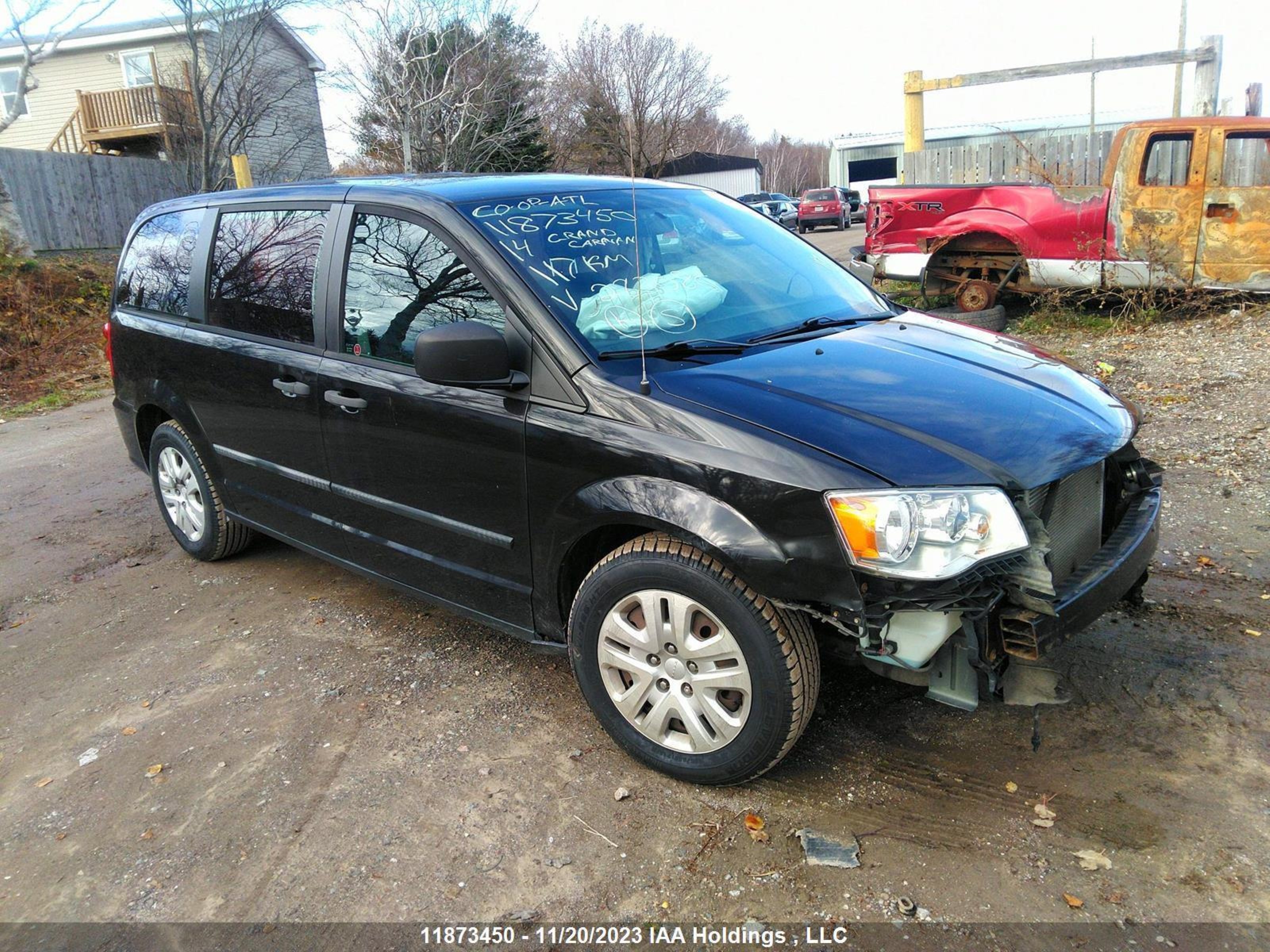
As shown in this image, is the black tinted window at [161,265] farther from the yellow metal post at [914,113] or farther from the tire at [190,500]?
the yellow metal post at [914,113]

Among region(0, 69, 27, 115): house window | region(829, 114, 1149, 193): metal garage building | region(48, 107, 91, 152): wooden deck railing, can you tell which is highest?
region(0, 69, 27, 115): house window

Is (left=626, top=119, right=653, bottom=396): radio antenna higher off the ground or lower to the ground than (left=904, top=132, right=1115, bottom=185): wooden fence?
lower

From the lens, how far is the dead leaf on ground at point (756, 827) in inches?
104

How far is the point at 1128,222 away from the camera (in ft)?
30.5

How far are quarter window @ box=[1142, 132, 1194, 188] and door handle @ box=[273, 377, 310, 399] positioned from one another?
29.4ft

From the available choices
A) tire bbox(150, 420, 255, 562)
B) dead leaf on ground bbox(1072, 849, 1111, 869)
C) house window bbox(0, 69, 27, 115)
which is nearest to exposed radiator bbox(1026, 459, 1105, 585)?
dead leaf on ground bbox(1072, 849, 1111, 869)

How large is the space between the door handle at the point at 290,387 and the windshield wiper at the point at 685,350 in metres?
1.47

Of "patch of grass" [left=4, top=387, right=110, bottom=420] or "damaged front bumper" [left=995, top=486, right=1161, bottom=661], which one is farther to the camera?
"patch of grass" [left=4, top=387, right=110, bottom=420]

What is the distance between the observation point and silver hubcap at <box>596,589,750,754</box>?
8.72 feet

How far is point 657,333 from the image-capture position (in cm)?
306

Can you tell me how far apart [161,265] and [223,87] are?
15752mm

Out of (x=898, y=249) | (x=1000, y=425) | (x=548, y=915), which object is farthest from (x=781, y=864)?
(x=898, y=249)

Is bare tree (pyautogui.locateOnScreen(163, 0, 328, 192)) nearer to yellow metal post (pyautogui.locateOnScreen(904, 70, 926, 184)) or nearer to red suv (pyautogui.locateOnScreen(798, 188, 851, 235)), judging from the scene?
yellow metal post (pyautogui.locateOnScreen(904, 70, 926, 184))

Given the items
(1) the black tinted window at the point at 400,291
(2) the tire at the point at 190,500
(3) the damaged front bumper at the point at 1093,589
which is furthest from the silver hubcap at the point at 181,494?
(3) the damaged front bumper at the point at 1093,589
